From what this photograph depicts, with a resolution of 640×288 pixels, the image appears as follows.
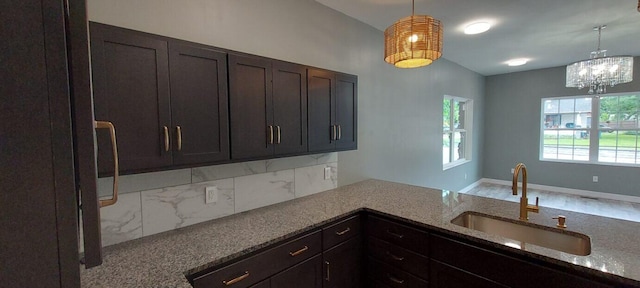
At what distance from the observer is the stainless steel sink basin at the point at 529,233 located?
1.58 m

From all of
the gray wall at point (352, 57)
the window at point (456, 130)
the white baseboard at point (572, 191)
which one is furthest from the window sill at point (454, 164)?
the white baseboard at point (572, 191)

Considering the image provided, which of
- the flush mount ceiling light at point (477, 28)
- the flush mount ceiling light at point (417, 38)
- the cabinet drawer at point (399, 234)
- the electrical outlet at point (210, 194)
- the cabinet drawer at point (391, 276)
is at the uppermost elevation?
the flush mount ceiling light at point (477, 28)

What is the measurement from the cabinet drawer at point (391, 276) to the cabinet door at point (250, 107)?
1.21 metres

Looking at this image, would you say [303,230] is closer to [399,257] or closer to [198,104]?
[399,257]

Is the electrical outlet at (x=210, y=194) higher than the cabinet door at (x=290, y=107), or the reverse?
the cabinet door at (x=290, y=107)

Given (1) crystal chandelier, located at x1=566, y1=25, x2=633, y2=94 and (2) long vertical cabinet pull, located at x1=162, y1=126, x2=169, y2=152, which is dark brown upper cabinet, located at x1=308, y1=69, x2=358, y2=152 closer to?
(2) long vertical cabinet pull, located at x1=162, y1=126, x2=169, y2=152

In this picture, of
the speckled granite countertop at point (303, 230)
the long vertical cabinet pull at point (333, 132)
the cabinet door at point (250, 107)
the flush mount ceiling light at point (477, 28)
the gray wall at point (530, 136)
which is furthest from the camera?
the gray wall at point (530, 136)

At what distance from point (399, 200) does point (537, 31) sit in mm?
3073

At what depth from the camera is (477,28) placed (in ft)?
10.6

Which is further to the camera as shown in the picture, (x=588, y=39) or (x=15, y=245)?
(x=588, y=39)

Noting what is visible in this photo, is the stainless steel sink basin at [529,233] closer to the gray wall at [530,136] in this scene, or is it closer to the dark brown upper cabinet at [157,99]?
the dark brown upper cabinet at [157,99]

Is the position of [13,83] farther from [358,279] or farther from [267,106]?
[358,279]

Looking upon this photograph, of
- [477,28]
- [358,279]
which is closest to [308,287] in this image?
[358,279]

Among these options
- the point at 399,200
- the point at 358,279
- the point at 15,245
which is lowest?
the point at 358,279
